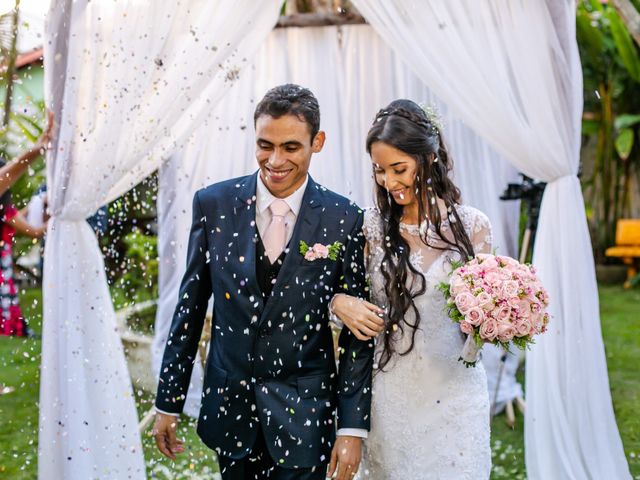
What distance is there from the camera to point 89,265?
12.6ft

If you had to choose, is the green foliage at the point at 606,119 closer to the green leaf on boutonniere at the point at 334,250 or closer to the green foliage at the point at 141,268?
the green foliage at the point at 141,268

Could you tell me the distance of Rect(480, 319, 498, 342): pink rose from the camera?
2609 mm

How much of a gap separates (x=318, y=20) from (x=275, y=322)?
11.6 ft

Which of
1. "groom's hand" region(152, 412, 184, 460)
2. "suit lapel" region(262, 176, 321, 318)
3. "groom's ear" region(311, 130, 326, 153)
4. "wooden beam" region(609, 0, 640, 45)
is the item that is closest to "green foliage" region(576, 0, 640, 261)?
"wooden beam" region(609, 0, 640, 45)

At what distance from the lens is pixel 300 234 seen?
254 cm

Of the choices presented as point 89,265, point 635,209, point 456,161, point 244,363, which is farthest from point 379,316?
point 635,209

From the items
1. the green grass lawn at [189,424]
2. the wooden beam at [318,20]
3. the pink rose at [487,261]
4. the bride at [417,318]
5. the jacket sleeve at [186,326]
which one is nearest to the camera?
the jacket sleeve at [186,326]

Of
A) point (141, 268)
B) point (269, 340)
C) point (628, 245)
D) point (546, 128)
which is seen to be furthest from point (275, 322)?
point (628, 245)

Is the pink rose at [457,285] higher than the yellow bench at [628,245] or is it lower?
higher

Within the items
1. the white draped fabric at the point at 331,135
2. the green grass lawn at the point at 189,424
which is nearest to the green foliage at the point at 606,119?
the green grass lawn at the point at 189,424

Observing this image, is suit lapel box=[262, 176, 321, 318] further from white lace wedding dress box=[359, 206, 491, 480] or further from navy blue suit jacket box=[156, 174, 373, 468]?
white lace wedding dress box=[359, 206, 491, 480]

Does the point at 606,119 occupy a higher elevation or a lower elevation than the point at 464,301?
higher

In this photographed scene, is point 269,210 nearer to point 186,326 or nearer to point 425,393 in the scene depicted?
point 186,326

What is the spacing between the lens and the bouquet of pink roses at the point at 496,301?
261cm
